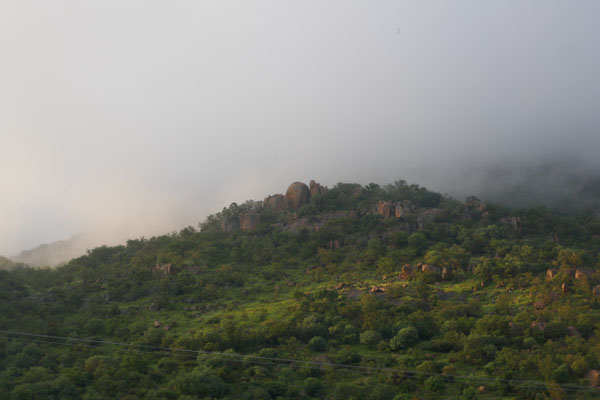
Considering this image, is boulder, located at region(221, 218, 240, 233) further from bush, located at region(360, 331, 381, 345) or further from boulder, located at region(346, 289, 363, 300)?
bush, located at region(360, 331, 381, 345)

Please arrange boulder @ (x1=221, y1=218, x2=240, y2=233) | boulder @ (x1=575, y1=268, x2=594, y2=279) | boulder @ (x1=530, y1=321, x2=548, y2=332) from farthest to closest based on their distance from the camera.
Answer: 1. boulder @ (x1=221, y1=218, x2=240, y2=233)
2. boulder @ (x1=575, y1=268, x2=594, y2=279)
3. boulder @ (x1=530, y1=321, x2=548, y2=332)

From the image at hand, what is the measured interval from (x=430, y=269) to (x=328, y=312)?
1580cm

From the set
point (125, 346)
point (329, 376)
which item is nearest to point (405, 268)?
point (329, 376)

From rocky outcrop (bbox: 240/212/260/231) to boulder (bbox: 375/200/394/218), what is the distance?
22.2 meters

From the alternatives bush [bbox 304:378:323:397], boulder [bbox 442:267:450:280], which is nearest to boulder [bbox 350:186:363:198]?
boulder [bbox 442:267:450:280]

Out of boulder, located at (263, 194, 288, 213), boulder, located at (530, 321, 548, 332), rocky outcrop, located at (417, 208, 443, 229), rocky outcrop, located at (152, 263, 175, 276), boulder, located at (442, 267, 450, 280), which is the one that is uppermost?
boulder, located at (263, 194, 288, 213)

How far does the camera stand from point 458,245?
225 feet

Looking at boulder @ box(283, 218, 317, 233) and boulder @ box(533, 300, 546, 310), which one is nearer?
boulder @ box(533, 300, 546, 310)

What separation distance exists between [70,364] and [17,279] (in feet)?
104

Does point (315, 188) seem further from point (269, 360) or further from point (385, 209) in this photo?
point (269, 360)

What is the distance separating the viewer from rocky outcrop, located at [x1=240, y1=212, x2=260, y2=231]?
8942cm

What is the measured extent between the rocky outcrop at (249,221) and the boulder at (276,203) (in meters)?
5.82

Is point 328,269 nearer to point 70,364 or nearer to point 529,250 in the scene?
point 529,250

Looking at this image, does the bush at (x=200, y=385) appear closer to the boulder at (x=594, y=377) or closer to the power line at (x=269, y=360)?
the power line at (x=269, y=360)
